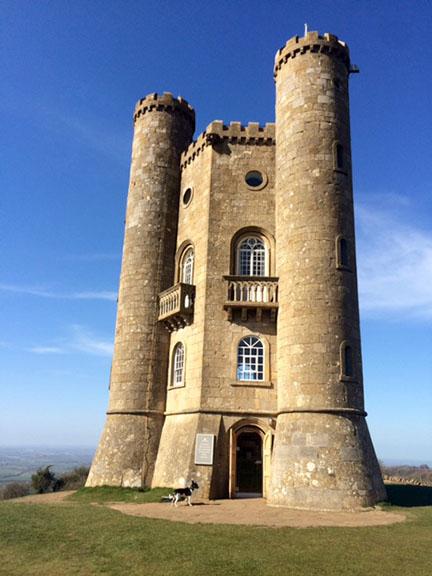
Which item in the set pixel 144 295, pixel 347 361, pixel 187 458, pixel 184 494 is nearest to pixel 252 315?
pixel 347 361

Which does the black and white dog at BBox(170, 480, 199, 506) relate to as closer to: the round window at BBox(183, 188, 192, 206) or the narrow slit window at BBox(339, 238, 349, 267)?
the narrow slit window at BBox(339, 238, 349, 267)

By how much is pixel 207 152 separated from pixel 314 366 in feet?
42.3

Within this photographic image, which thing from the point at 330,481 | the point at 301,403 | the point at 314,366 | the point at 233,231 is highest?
the point at 233,231

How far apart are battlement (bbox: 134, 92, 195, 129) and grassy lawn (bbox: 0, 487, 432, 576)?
74.9 ft

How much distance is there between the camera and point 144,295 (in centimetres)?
2756

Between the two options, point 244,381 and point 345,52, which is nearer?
point 244,381

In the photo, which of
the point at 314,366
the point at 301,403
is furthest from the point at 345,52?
the point at 301,403

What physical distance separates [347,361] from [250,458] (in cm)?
765

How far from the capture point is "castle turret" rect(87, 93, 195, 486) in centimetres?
2512

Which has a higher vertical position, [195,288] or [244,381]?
[195,288]

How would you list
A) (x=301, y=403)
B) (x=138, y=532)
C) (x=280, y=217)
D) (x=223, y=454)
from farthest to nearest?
1. (x=280, y=217)
2. (x=223, y=454)
3. (x=301, y=403)
4. (x=138, y=532)

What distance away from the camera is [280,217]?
2397cm

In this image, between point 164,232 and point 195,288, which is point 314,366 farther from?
point 164,232

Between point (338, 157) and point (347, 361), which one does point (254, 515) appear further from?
point (338, 157)
